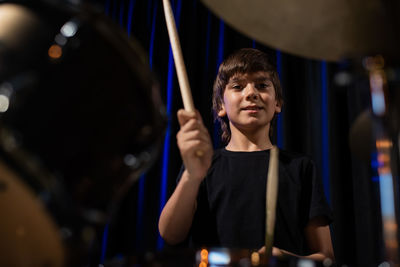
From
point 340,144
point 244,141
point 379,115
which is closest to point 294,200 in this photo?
point 244,141

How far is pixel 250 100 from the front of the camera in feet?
2.85

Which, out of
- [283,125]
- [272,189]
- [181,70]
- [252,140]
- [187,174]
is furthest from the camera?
[283,125]

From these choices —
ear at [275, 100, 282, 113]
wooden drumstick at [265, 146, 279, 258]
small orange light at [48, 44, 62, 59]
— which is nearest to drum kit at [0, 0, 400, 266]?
small orange light at [48, 44, 62, 59]

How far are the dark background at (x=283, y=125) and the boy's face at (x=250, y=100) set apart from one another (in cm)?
24

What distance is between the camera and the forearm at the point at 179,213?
2.38 feet

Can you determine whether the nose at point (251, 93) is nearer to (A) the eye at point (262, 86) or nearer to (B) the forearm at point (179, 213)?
(A) the eye at point (262, 86)

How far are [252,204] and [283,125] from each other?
42 cm

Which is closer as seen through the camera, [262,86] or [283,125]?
[262,86]

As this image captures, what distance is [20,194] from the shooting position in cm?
24

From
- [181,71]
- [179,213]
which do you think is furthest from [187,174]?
[181,71]

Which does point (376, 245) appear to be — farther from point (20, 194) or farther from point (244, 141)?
point (20, 194)

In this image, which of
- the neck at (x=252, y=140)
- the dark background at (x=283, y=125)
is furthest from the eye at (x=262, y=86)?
the dark background at (x=283, y=125)

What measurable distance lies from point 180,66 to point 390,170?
1.01ft

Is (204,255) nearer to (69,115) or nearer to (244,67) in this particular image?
(69,115)
